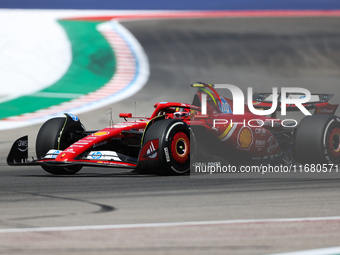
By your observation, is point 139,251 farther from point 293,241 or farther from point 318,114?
point 318,114

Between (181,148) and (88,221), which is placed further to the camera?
(181,148)

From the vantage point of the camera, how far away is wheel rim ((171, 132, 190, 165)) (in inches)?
295

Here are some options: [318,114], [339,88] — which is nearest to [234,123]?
[318,114]

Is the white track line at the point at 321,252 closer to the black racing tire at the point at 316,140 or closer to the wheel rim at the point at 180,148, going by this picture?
the wheel rim at the point at 180,148

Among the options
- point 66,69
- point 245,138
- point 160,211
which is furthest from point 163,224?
point 66,69

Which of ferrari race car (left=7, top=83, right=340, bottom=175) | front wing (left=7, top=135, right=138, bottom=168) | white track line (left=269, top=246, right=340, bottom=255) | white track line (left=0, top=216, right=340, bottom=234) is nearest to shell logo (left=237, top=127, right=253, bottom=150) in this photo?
ferrari race car (left=7, top=83, right=340, bottom=175)

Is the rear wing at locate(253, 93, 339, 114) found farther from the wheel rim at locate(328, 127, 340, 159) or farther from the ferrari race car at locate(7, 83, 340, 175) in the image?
the wheel rim at locate(328, 127, 340, 159)

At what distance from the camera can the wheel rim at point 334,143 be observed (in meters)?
8.30

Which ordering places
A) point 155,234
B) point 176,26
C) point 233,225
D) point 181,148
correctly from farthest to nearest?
1. point 176,26
2. point 181,148
3. point 233,225
4. point 155,234

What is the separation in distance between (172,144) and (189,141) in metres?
0.43

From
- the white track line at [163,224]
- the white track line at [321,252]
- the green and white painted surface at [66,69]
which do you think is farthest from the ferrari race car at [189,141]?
the green and white painted surface at [66,69]

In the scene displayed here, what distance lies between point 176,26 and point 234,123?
77.3ft

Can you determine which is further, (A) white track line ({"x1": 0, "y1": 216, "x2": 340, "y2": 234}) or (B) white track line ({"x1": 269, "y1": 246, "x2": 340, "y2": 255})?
(A) white track line ({"x1": 0, "y1": 216, "x2": 340, "y2": 234})

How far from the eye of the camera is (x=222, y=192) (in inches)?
227
